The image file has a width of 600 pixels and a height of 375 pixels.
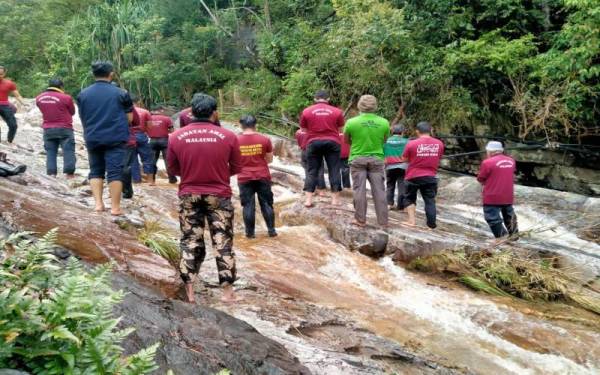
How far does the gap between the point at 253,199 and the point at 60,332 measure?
533 cm

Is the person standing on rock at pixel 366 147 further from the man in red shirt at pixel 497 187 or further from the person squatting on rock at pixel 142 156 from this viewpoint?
the person squatting on rock at pixel 142 156

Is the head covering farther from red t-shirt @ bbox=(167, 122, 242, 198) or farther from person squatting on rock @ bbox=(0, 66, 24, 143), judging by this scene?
person squatting on rock @ bbox=(0, 66, 24, 143)

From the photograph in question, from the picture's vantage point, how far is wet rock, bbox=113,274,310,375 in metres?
2.73

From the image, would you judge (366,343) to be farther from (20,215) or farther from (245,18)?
(245,18)

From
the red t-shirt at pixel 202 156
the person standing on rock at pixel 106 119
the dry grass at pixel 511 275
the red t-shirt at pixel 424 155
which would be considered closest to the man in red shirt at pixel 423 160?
the red t-shirt at pixel 424 155

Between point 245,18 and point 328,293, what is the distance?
67.4 feet

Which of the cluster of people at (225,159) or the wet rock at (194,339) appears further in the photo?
the cluster of people at (225,159)

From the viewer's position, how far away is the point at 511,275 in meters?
6.68

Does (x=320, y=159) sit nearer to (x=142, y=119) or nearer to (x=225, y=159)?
(x=142, y=119)

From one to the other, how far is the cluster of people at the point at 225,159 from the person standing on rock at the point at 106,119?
11 mm

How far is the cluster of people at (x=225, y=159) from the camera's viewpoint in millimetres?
Answer: 4410

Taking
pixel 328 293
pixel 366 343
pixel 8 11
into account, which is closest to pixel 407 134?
pixel 328 293

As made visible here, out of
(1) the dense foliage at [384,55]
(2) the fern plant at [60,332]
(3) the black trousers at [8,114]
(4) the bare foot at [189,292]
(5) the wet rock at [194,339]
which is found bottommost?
(4) the bare foot at [189,292]

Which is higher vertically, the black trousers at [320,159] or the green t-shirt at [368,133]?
the green t-shirt at [368,133]
